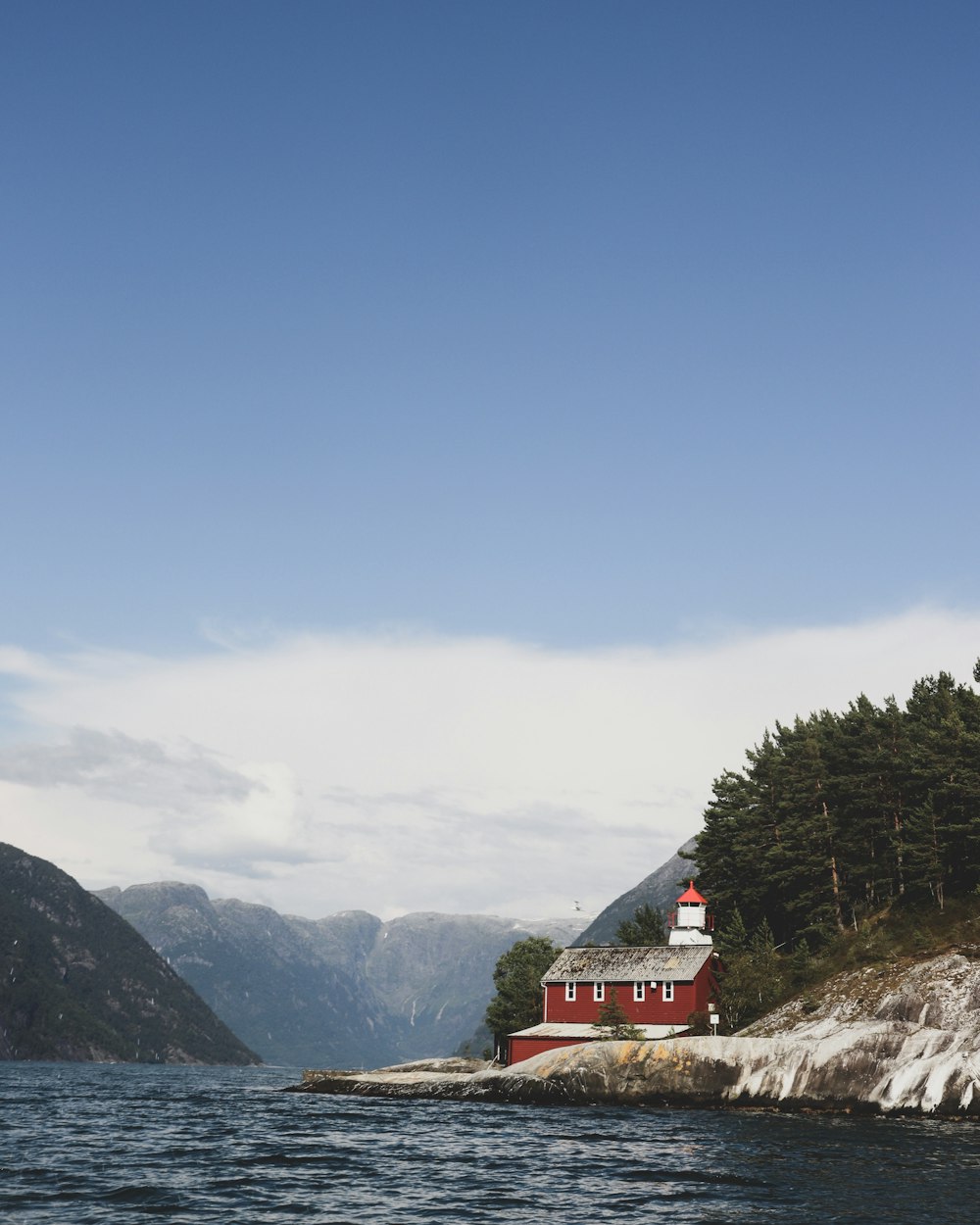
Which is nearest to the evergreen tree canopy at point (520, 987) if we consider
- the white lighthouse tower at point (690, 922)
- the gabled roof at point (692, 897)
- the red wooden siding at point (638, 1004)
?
the red wooden siding at point (638, 1004)

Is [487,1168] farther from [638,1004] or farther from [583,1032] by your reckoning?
[638,1004]

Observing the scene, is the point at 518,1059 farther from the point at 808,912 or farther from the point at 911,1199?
the point at 911,1199

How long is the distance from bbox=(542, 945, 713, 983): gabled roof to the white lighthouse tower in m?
1.93

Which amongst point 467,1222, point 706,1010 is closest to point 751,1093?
point 706,1010

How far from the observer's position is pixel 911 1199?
1224 inches

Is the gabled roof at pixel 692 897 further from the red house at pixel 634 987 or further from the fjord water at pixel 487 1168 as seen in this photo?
the fjord water at pixel 487 1168

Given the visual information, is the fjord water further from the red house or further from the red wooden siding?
the red wooden siding

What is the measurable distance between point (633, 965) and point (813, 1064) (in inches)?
1141

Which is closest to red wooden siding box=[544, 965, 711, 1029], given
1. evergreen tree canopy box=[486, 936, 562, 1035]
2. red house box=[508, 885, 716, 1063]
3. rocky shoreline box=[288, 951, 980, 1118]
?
red house box=[508, 885, 716, 1063]

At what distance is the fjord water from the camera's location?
95.1 feet

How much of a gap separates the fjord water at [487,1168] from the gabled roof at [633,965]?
25.5m

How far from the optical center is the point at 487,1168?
37.1 meters

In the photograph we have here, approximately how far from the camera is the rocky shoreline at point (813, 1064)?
54344 mm

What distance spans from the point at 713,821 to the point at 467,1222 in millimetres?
71560
